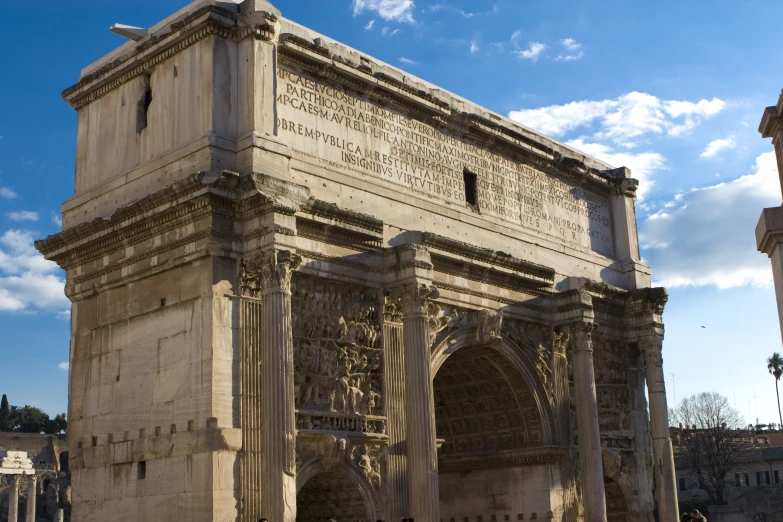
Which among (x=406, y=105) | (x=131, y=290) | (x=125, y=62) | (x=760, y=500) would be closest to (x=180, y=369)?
(x=131, y=290)

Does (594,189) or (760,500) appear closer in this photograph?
(594,189)

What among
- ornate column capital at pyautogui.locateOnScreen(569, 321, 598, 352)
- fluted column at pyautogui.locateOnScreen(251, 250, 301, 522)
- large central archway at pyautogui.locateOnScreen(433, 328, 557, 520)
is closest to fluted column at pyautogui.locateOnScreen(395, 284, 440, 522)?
large central archway at pyautogui.locateOnScreen(433, 328, 557, 520)

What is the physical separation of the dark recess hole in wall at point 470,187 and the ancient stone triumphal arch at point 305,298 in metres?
0.07

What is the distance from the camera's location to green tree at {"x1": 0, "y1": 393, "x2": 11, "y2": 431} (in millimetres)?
90812

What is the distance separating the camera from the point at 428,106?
797 inches

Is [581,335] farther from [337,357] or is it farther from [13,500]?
[13,500]

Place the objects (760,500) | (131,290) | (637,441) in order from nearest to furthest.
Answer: (131,290) < (637,441) < (760,500)

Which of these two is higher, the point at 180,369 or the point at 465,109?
the point at 465,109

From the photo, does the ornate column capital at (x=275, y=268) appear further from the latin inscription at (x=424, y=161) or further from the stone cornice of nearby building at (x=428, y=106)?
the stone cornice of nearby building at (x=428, y=106)

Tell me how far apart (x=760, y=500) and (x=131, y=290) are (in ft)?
140

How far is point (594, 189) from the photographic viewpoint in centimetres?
2556

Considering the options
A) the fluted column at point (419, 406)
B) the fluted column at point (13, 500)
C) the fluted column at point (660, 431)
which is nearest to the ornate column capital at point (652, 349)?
the fluted column at point (660, 431)

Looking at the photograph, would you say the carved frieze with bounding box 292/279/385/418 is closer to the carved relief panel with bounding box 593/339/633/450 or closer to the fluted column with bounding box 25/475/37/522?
the carved relief panel with bounding box 593/339/633/450

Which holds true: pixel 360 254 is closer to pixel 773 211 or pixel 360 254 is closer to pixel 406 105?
pixel 406 105
